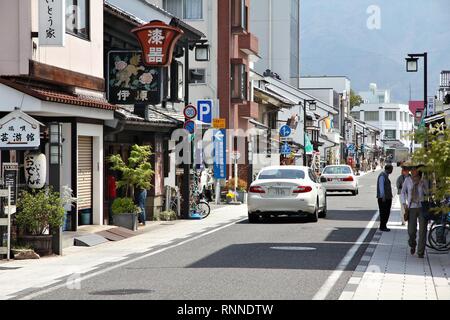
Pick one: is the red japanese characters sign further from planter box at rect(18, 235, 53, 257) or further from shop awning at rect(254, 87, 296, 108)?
shop awning at rect(254, 87, 296, 108)

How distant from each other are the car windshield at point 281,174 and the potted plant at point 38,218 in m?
10.2

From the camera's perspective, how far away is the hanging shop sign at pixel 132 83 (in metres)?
27.2

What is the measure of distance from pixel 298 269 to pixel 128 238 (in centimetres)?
846

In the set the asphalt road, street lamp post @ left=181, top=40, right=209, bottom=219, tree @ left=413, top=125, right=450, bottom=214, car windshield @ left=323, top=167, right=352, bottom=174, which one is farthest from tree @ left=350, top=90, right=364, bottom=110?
tree @ left=413, top=125, right=450, bottom=214

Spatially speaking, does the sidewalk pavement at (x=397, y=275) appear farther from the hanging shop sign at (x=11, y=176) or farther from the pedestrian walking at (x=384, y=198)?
the hanging shop sign at (x=11, y=176)

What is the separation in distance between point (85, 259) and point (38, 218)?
1409 mm

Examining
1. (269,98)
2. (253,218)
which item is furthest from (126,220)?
(269,98)

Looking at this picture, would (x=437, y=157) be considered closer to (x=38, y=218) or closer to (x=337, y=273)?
(x=337, y=273)

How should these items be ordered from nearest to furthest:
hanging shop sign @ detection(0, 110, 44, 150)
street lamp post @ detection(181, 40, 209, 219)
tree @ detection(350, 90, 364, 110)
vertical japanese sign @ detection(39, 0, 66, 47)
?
hanging shop sign @ detection(0, 110, 44, 150)
vertical japanese sign @ detection(39, 0, 66, 47)
street lamp post @ detection(181, 40, 209, 219)
tree @ detection(350, 90, 364, 110)

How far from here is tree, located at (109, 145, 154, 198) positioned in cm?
2489

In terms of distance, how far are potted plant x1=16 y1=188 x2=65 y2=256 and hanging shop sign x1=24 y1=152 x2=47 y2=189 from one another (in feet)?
1.38

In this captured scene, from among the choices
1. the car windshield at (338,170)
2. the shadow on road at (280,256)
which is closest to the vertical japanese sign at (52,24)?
the shadow on road at (280,256)

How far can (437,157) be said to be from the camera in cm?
1546
